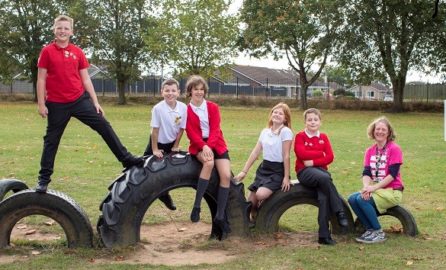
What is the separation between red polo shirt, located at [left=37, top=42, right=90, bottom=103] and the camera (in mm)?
5680

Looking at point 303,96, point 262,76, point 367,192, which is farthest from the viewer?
point 262,76

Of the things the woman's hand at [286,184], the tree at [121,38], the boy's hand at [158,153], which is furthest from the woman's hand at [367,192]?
the tree at [121,38]

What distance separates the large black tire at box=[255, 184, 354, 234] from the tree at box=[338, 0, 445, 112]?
104ft

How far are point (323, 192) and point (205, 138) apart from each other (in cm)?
143

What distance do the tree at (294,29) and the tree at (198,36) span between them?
5.00 ft

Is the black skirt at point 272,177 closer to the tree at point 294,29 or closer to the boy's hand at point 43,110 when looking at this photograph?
the boy's hand at point 43,110

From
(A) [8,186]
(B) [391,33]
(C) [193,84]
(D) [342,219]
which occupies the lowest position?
(D) [342,219]

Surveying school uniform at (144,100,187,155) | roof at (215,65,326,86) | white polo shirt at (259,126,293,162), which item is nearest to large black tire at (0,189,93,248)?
school uniform at (144,100,187,155)

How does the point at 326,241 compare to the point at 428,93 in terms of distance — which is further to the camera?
the point at 428,93

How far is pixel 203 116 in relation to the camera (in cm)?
601

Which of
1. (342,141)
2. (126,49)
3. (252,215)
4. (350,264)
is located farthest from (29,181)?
(126,49)

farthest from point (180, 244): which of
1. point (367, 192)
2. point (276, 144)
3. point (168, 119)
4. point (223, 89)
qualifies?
point (223, 89)

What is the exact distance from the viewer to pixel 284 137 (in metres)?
6.33

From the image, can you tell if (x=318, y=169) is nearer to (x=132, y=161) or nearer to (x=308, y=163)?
(x=308, y=163)
